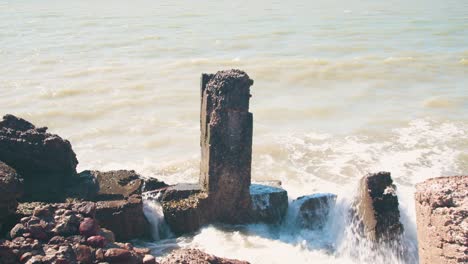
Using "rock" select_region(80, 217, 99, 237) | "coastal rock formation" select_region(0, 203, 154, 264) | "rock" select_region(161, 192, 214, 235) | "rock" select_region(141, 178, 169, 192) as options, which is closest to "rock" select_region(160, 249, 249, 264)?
"coastal rock formation" select_region(0, 203, 154, 264)

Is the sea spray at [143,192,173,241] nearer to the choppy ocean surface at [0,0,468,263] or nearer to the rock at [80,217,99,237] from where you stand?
the choppy ocean surface at [0,0,468,263]

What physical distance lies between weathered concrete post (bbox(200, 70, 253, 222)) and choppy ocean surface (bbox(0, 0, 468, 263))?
454 millimetres

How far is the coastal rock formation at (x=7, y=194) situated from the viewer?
6023 mm

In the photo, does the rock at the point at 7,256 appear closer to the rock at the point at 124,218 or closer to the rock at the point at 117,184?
the rock at the point at 124,218

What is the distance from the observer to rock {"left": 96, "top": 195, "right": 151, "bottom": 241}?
25.0 ft

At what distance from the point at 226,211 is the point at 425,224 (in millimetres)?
3938

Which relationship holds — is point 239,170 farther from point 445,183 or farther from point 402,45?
point 402,45

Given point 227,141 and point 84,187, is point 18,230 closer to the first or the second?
point 84,187

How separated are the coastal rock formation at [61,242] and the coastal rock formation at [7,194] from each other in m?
0.23

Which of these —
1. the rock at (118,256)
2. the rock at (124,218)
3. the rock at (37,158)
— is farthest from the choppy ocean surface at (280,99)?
the rock at (118,256)

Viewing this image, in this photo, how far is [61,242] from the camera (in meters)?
5.66

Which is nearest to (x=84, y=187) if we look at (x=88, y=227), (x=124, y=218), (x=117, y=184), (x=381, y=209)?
(x=117, y=184)

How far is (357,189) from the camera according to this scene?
7.79 meters

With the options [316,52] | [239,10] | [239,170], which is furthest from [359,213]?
[239,10]
